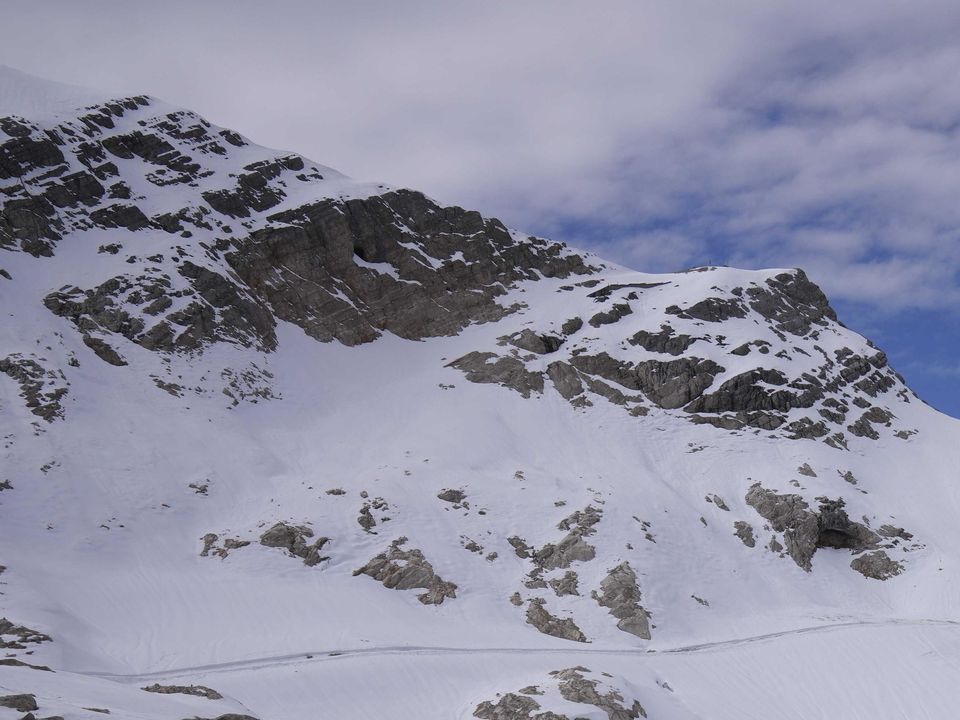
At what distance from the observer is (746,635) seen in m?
44.8

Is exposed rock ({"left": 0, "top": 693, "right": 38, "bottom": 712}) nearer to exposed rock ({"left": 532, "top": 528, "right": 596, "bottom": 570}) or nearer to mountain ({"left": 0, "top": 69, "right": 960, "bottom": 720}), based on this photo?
mountain ({"left": 0, "top": 69, "right": 960, "bottom": 720})

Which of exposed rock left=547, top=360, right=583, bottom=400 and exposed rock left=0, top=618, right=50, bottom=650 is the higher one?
exposed rock left=547, top=360, right=583, bottom=400

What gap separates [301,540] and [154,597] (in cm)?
883

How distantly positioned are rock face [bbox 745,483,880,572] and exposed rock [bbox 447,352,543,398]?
21.2 m

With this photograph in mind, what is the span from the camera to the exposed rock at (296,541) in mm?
46344

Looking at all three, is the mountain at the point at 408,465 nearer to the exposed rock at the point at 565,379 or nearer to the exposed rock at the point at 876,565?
the exposed rock at the point at 876,565

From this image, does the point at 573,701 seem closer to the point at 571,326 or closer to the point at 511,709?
Result: the point at 511,709

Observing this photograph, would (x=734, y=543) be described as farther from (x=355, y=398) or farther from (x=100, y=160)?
(x=100, y=160)

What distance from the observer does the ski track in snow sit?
33.9 meters

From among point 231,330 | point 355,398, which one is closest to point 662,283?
point 355,398

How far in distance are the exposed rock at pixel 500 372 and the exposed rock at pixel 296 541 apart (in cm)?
2536

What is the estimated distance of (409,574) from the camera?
4609cm

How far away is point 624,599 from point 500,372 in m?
28.6

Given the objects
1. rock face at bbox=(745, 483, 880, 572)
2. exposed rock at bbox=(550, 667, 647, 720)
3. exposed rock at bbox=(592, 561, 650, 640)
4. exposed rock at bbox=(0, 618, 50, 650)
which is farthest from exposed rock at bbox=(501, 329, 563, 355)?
exposed rock at bbox=(0, 618, 50, 650)
